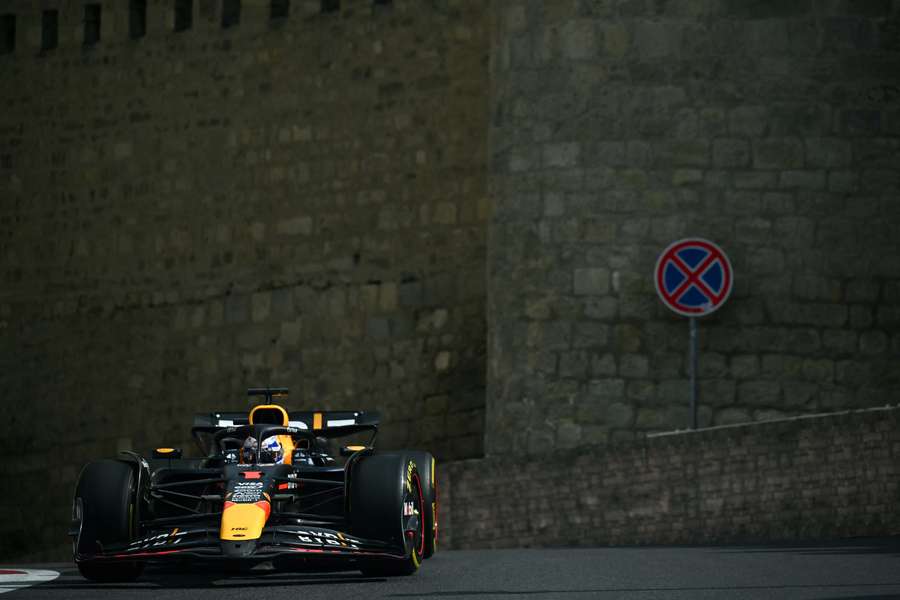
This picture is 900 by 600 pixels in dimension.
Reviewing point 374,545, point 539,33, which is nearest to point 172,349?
point 539,33

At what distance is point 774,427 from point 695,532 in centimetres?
96

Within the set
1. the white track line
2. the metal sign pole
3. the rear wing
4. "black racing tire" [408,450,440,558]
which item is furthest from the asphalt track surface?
the metal sign pole

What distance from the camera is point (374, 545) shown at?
10422 millimetres

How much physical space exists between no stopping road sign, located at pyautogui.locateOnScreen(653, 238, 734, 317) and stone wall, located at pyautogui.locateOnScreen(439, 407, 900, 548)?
1.75 meters

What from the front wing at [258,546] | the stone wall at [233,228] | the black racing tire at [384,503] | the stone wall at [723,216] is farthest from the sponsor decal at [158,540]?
the stone wall at [233,228]

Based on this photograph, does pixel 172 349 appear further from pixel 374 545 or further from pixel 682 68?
pixel 374 545

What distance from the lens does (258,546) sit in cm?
1010

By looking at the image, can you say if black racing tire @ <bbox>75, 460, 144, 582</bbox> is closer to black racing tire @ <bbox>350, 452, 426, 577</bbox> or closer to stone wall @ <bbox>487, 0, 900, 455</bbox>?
black racing tire @ <bbox>350, 452, 426, 577</bbox>

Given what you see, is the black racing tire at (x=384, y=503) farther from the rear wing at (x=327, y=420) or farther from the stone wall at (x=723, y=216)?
the stone wall at (x=723, y=216)

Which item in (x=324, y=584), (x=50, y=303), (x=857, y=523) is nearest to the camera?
(x=324, y=584)

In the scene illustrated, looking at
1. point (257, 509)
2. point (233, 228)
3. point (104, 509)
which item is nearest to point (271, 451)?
point (104, 509)

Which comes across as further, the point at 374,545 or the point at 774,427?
the point at 774,427

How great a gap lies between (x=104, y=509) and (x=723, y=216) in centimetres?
830

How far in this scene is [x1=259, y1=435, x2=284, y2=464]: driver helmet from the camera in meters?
11.3
